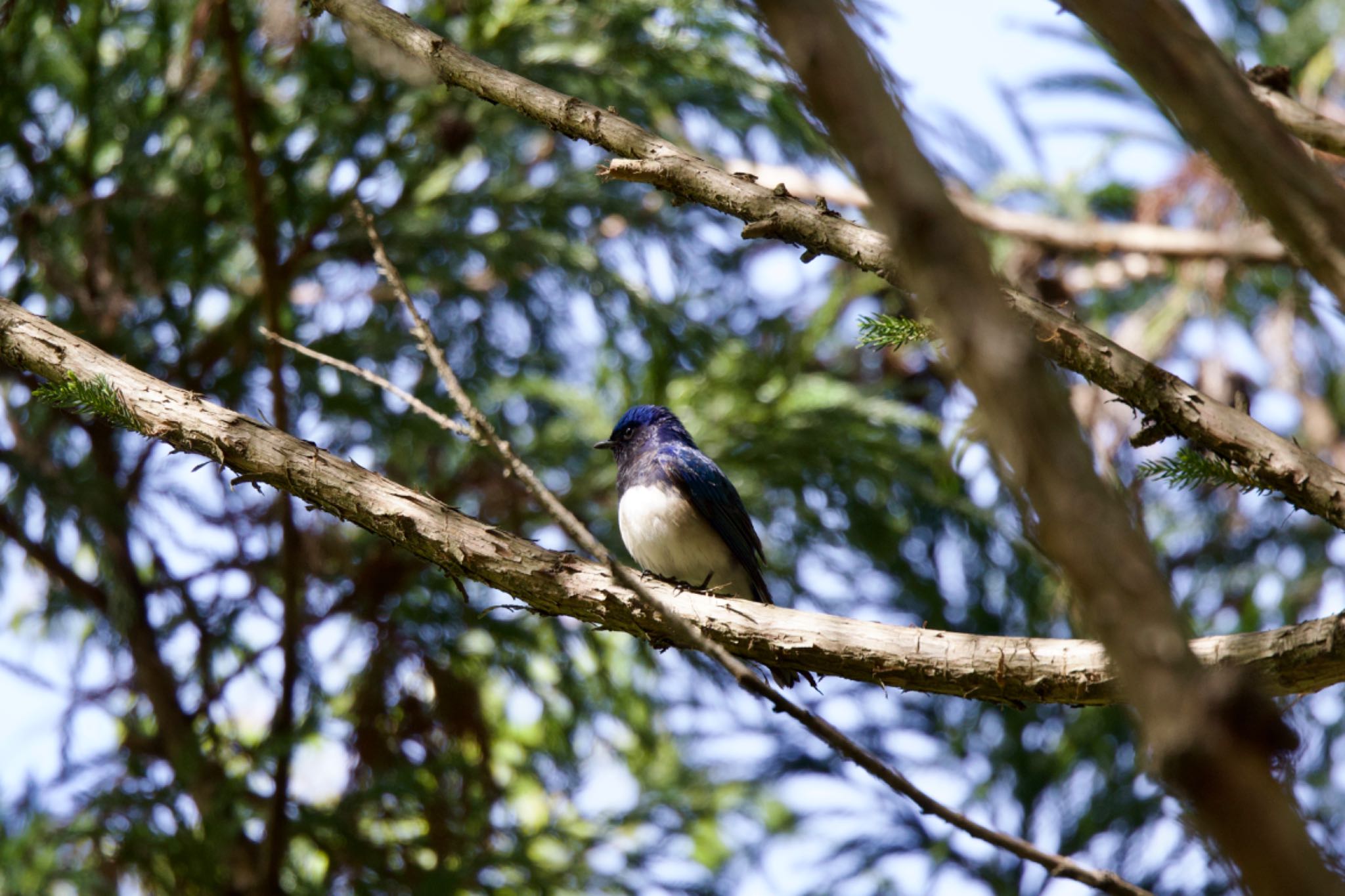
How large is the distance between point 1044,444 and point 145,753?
521 cm

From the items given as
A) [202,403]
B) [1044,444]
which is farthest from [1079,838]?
[1044,444]

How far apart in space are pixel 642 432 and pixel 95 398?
2.75m

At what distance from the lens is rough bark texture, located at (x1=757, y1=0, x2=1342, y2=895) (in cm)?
90

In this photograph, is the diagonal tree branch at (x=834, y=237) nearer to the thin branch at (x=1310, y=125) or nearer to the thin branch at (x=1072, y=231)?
the thin branch at (x=1310, y=125)

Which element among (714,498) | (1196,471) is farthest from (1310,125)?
(714,498)

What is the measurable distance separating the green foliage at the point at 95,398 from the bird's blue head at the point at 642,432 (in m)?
2.51

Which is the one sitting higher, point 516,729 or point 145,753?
point 516,729

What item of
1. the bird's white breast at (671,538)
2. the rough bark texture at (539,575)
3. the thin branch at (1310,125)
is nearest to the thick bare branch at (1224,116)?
the rough bark texture at (539,575)

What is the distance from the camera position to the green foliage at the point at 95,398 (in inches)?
112

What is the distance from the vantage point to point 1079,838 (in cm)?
612

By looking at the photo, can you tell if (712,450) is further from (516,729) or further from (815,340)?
(516,729)

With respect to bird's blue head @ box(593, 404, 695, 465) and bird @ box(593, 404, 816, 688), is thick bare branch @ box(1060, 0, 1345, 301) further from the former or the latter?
bird's blue head @ box(593, 404, 695, 465)

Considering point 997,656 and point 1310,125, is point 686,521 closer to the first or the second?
point 997,656

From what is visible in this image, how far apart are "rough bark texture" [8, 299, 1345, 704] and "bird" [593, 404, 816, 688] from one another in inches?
61.5
